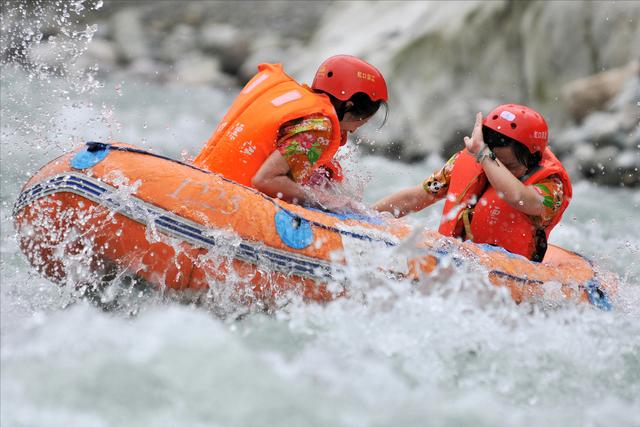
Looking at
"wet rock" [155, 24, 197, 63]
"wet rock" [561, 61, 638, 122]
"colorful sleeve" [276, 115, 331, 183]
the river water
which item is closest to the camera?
the river water

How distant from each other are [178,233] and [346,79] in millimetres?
1209

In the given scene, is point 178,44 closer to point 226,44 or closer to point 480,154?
point 226,44

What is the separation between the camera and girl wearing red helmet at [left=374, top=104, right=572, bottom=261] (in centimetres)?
471

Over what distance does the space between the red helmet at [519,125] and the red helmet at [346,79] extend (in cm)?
62

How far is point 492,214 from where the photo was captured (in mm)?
4953

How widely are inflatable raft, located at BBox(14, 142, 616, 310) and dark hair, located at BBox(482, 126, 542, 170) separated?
707mm

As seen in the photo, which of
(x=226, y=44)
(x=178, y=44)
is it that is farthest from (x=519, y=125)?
(x=178, y=44)

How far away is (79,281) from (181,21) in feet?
42.4

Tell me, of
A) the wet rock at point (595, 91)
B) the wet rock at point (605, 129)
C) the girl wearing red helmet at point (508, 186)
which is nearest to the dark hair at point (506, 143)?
the girl wearing red helmet at point (508, 186)

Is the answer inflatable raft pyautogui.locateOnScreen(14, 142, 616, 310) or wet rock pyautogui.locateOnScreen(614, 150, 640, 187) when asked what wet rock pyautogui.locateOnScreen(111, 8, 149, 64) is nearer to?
wet rock pyautogui.locateOnScreen(614, 150, 640, 187)

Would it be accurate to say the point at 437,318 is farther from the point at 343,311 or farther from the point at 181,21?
the point at 181,21

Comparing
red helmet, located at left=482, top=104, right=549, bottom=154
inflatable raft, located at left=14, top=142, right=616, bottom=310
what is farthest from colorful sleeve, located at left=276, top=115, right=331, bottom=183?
red helmet, located at left=482, top=104, right=549, bottom=154

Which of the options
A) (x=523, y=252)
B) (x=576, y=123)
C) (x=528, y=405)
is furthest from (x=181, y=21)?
(x=528, y=405)

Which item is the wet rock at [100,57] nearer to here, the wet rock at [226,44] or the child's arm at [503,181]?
the wet rock at [226,44]
